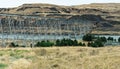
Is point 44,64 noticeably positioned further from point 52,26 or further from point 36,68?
point 52,26

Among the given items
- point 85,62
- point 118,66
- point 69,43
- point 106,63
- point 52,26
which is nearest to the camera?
point 118,66

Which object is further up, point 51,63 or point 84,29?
point 51,63

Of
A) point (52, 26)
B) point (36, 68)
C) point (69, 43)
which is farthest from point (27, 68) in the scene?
point (52, 26)

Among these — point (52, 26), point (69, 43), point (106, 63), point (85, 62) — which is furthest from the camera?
point (52, 26)

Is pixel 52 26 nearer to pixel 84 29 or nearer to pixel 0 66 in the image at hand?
pixel 84 29

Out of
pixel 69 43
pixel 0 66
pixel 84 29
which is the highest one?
pixel 0 66

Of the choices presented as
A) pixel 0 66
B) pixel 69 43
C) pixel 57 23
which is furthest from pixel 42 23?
pixel 0 66

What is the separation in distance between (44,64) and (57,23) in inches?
5575

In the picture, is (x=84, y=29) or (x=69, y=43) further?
(x=84, y=29)

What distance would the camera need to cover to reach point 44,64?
29156mm

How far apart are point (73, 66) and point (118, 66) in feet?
9.99

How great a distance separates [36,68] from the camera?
27906 mm

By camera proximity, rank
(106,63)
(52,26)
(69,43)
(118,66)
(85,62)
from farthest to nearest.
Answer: (52,26) < (69,43) < (85,62) < (106,63) < (118,66)

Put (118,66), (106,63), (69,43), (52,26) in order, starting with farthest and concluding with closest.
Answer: (52,26), (69,43), (106,63), (118,66)
